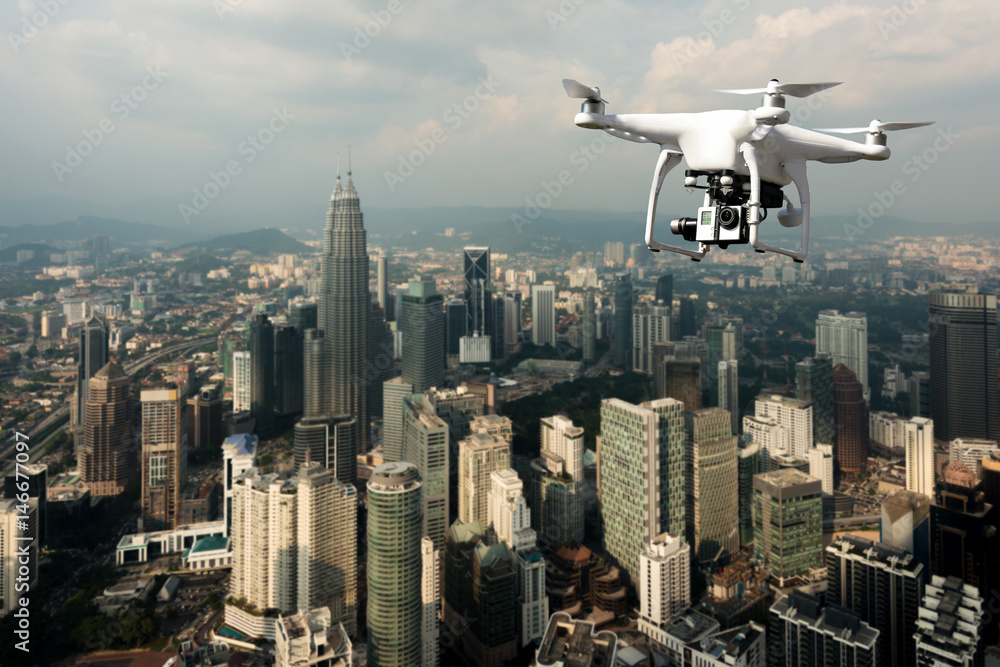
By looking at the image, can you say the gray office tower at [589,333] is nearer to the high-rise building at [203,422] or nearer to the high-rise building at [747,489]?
the high-rise building at [747,489]

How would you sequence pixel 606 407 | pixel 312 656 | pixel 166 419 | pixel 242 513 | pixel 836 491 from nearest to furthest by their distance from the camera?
pixel 312 656
pixel 242 513
pixel 606 407
pixel 166 419
pixel 836 491

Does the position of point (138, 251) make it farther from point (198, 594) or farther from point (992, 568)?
point (992, 568)

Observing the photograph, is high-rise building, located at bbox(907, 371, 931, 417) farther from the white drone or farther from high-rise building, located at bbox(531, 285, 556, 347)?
the white drone

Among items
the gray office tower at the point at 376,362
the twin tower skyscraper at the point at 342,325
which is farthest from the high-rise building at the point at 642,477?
the gray office tower at the point at 376,362

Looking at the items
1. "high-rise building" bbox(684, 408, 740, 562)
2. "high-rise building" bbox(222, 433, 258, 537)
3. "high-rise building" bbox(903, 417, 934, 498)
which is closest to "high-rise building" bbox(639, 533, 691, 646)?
"high-rise building" bbox(684, 408, 740, 562)

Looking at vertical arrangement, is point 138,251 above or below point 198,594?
above

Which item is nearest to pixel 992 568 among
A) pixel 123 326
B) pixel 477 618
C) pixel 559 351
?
pixel 477 618

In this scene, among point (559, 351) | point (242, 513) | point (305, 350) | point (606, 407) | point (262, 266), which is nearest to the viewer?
point (242, 513)
